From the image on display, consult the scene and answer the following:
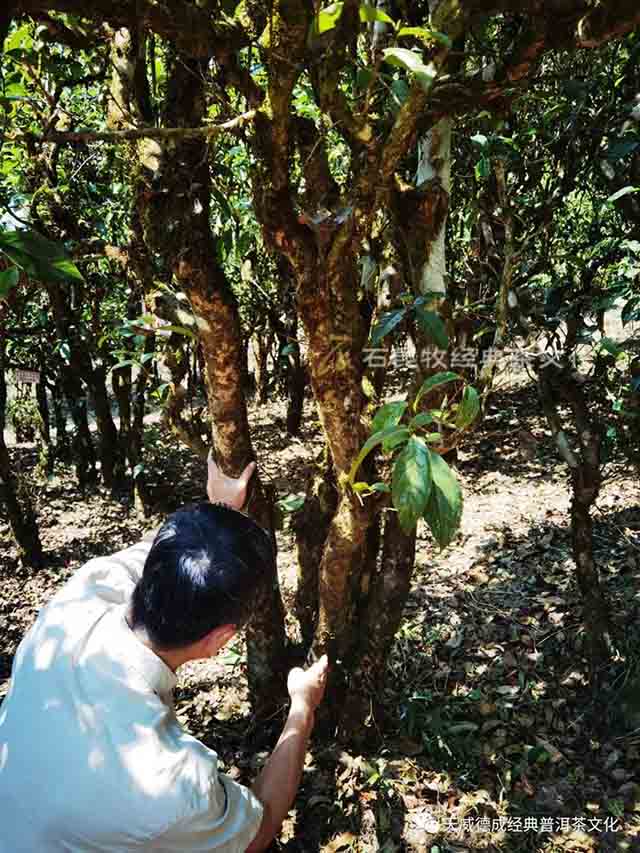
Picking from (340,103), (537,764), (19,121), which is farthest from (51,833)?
(19,121)

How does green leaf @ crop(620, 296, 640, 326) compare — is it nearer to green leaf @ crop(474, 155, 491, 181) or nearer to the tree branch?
green leaf @ crop(474, 155, 491, 181)

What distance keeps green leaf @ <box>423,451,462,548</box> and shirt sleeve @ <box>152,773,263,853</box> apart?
0.60 meters

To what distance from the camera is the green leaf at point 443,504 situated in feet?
3.74

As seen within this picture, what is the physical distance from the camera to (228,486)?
7.39 ft

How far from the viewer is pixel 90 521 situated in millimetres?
5391

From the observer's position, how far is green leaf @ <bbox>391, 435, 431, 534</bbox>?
44.6 inches

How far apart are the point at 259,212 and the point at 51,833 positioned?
1.36 m

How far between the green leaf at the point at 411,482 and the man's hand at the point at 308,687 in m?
0.76

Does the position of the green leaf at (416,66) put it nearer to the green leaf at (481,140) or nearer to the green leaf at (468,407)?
the green leaf at (468,407)

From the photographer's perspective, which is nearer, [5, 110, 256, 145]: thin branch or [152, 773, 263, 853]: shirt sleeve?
[152, 773, 263, 853]: shirt sleeve

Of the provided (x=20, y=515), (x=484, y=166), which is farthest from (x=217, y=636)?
(x=20, y=515)

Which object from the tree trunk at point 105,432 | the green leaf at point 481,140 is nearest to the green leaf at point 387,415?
the green leaf at point 481,140

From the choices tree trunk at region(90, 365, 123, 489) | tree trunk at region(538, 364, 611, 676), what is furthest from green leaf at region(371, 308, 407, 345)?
tree trunk at region(90, 365, 123, 489)

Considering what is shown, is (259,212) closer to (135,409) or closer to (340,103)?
(340,103)
